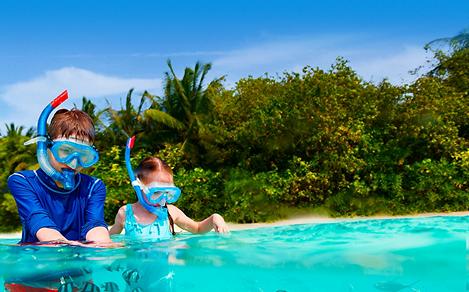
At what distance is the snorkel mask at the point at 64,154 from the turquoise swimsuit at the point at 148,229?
5.29 feet

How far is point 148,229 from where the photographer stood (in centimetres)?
477

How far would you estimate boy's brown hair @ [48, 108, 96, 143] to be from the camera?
10.5 feet

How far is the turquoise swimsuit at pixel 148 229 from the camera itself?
4.76 metres

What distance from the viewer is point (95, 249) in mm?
3523

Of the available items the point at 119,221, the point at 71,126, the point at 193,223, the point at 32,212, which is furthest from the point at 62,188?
the point at 193,223

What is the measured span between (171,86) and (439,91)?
8987 mm

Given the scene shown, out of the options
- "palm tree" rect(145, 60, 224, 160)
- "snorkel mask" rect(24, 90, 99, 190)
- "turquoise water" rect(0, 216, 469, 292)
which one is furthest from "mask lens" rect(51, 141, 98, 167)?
"palm tree" rect(145, 60, 224, 160)

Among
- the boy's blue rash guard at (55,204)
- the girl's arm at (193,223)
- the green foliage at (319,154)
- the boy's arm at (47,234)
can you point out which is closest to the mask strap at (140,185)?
the girl's arm at (193,223)

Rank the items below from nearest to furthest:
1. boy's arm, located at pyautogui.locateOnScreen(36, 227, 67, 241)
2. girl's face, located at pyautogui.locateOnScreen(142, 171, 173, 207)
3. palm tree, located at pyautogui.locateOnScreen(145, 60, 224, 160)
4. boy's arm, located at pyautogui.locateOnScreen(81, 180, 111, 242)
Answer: boy's arm, located at pyautogui.locateOnScreen(36, 227, 67, 241) → boy's arm, located at pyautogui.locateOnScreen(81, 180, 111, 242) → girl's face, located at pyautogui.locateOnScreen(142, 171, 173, 207) → palm tree, located at pyautogui.locateOnScreen(145, 60, 224, 160)

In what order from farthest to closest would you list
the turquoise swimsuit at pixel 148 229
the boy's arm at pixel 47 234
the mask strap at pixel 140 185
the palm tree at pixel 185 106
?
the palm tree at pixel 185 106
the turquoise swimsuit at pixel 148 229
the mask strap at pixel 140 185
the boy's arm at pixel 47 234

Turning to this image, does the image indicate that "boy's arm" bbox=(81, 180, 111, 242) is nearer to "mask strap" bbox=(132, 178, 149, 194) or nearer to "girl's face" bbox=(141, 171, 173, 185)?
"mask strap" bbox=(132, 178, 149, 194)

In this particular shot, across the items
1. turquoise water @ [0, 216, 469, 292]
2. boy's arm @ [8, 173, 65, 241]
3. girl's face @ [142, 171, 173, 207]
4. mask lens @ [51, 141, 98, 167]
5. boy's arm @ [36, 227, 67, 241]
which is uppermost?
mask lens @ [51, 141, 98, 167]

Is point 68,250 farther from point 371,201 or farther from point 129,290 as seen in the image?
point 371,201

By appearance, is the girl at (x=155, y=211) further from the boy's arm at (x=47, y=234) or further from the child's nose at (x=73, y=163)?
the boy's arm at (x=47, y=234)
